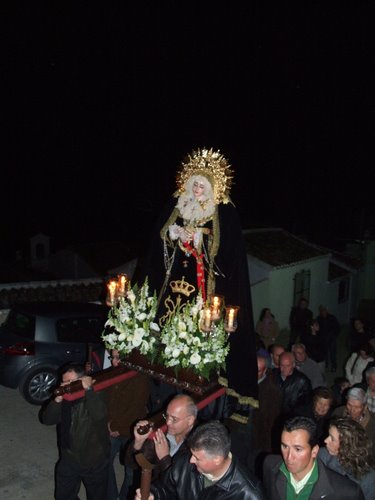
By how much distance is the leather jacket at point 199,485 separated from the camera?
359 cm

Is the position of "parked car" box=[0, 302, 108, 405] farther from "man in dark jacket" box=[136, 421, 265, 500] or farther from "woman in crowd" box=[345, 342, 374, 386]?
"man in dark jacket" box=[136, 421, 265, 500]

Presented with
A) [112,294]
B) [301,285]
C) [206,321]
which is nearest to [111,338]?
[112,294]

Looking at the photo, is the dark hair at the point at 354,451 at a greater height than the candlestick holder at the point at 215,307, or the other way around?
the candlestick holder at the point at 215,307

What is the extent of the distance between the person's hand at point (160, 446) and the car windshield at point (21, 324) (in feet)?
17.5

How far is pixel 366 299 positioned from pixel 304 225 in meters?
16.6

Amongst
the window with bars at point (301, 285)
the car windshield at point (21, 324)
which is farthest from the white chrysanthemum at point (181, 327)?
the window with bars at point (301, 285)

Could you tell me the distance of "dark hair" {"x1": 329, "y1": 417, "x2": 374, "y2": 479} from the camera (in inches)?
160

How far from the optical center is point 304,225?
42.4 metres

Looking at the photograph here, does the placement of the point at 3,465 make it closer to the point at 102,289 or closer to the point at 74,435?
the point at 74,435

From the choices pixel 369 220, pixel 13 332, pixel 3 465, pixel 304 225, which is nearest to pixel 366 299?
pixel 369 220

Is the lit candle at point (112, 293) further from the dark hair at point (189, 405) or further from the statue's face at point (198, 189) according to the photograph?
the dark hair at point (189, 405)

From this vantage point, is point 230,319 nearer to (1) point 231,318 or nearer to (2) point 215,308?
(1) point 231,318

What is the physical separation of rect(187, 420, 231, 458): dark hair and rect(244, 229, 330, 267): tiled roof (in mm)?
13457

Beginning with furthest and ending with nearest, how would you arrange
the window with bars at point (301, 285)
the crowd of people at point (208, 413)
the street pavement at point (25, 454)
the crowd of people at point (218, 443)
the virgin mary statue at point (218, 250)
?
1. the window with bars at point (301, 285)
2. the street pavement at point (25, 454)
3. the virgin mary statue at point (218, 250)
4. the crowd of people at point (208, 413)
5. the crowd of people at point (218, 443)
